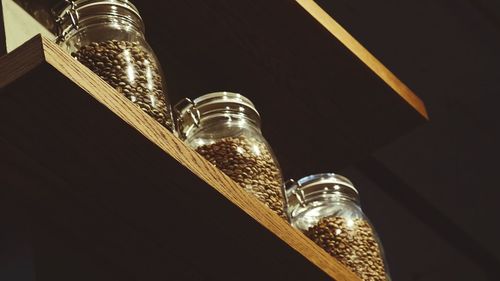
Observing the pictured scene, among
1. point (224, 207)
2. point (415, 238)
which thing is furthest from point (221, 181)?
point (415, 238)

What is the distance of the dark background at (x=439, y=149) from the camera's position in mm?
2709

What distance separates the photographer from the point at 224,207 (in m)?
1.22

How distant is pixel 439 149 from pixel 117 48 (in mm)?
1708

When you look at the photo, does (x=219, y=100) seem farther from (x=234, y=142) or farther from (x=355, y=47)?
(x=355, y=47)

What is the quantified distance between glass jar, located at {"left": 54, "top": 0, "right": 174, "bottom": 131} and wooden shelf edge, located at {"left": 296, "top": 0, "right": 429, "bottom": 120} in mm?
367

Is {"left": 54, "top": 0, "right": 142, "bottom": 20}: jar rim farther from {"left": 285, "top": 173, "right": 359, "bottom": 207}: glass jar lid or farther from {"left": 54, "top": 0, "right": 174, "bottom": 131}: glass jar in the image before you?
{"left": 285, "top": 173, "right": 359, "bottom": 207}: glass jar lid

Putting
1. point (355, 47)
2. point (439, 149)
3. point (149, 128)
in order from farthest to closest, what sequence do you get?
point (439, 149) < point (355, 47) < point (149, 128)

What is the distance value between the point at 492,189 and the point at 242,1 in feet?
4.86

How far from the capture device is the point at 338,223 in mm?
1555

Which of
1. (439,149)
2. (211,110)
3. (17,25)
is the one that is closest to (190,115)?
(211,110)

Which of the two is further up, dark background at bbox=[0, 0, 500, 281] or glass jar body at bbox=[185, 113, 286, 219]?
dark background at bbox=[0, 0, 500, 281]

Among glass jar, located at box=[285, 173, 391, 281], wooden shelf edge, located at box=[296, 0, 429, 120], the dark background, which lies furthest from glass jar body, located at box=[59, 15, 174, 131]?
the dark background

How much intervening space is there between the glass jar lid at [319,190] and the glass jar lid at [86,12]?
373 mm

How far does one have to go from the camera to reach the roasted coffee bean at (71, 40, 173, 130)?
1.28 m
